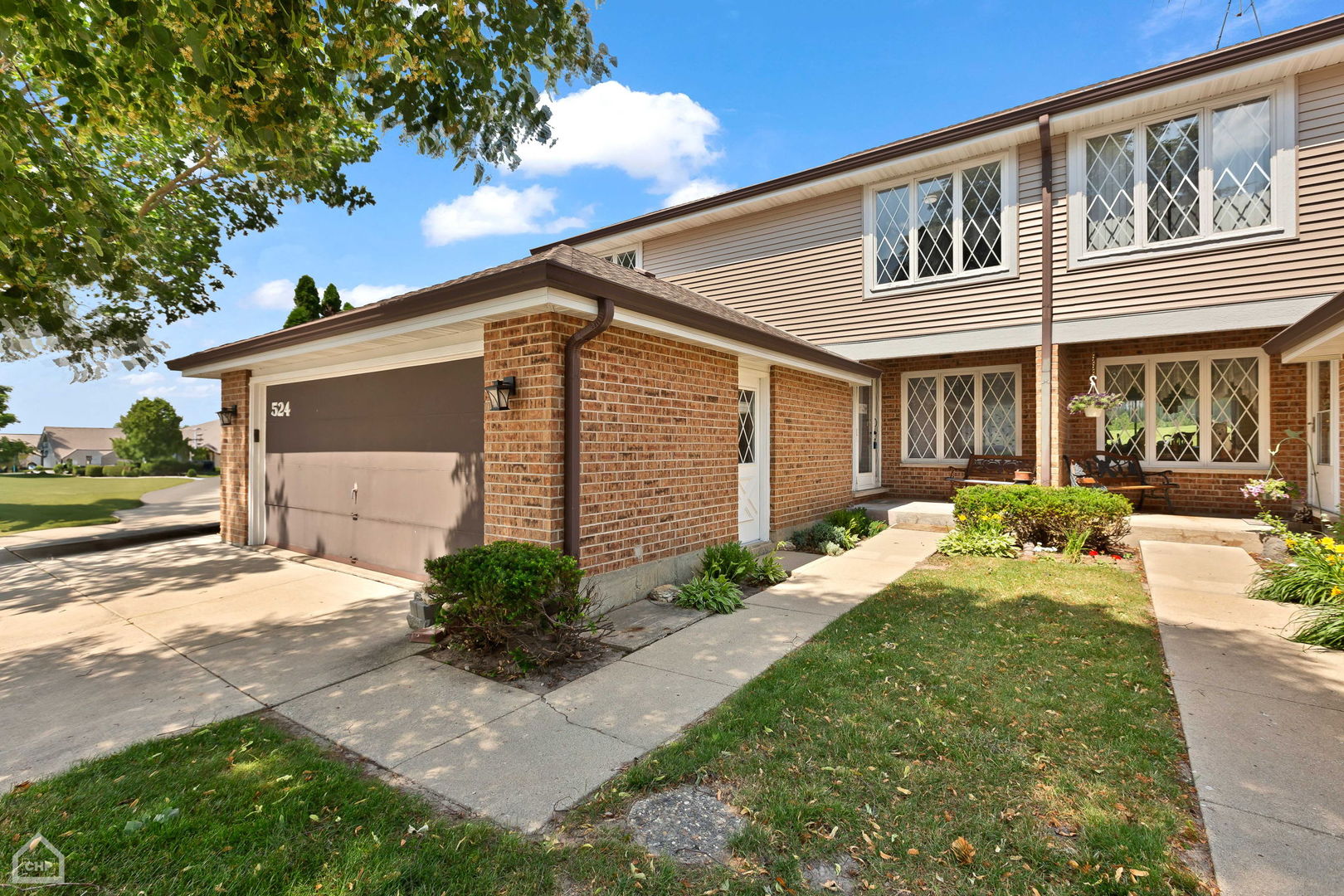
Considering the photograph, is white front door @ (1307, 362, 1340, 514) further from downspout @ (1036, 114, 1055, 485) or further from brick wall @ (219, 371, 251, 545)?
brick wall @ (219, 371, 251, 545)

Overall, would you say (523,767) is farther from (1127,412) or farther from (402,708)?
(1127,412)

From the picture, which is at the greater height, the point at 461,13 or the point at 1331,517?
the point at 461,13

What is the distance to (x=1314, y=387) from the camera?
836 cm

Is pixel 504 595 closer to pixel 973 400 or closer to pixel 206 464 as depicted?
pixel 973 400

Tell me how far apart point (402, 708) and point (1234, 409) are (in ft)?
40.2

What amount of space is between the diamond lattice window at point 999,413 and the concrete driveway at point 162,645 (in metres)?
10.3

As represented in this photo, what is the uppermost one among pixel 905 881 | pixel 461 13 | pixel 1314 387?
pixel 461 13

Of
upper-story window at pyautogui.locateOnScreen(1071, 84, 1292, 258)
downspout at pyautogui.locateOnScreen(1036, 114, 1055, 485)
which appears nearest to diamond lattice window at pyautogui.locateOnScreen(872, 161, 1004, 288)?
downspout at pyautogui.locateOnScreen(1036, 114, 1055, 485)

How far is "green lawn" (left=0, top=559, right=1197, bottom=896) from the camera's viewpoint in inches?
83.5

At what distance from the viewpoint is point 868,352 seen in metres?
10.7

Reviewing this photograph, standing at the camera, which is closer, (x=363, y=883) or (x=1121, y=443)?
(x=363, y=883)

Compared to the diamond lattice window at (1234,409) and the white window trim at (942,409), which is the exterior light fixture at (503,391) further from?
the diamond lattice window at (1234,409)

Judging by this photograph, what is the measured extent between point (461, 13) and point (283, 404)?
6.44 m

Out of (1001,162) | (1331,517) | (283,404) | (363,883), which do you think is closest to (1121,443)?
(1331,517)
